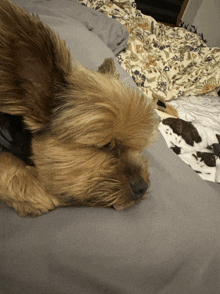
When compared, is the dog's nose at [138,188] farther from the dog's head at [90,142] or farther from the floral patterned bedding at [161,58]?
the floral patterned bedding at [161,58]

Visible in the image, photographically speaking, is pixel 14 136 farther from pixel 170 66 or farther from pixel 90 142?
pixel 170 66

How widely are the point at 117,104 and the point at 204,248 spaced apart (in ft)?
2.80

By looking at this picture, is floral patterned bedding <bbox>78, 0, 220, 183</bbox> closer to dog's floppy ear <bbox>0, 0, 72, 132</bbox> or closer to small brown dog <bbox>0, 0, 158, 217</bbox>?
small brown dog <bbox>0, 0, 158, 217</bbox>

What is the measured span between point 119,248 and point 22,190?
1.81 feet

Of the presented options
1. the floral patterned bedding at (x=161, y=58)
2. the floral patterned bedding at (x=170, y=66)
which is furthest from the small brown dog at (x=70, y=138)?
the floral patterned bedding at (x=161, y=58)

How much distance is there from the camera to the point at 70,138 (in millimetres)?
968

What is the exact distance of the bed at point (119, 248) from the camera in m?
0.74

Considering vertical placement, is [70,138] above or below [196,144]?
above

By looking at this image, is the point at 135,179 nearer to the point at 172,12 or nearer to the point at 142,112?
the point at 142,112

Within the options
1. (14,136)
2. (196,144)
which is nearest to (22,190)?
(14,136)

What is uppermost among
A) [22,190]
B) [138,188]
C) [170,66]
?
[170,66]

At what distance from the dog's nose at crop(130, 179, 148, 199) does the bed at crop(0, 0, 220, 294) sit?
80 mm

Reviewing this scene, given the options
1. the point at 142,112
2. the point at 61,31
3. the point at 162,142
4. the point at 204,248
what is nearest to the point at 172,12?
the point at 61,31

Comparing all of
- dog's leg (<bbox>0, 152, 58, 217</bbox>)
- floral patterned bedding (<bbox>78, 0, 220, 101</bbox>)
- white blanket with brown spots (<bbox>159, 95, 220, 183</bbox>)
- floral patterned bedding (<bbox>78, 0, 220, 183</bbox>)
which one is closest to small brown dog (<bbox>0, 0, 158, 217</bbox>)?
dog's leg (<bbox>0, 152, 58, 217</bbox>)
